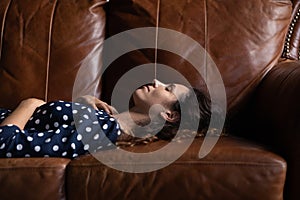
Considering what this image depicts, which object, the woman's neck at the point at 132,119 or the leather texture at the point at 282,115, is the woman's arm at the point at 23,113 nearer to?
the woman's neck at the point at 132,119

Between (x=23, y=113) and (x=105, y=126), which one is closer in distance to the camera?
(x=105, y=126)

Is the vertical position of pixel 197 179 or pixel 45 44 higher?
pixel 45 44

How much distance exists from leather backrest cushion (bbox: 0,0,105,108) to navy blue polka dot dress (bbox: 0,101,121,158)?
0.22 meters

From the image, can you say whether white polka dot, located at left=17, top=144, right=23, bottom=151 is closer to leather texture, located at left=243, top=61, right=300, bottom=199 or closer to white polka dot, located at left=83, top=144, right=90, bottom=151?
white polka dot, located at left=83, top=144, right=90, bottom=151

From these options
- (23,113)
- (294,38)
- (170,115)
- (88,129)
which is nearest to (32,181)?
(88,129)

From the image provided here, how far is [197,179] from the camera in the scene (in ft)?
3.69

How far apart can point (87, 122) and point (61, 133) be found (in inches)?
3.7

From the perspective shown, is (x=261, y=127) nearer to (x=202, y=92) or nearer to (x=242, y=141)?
(x=242, y=141)

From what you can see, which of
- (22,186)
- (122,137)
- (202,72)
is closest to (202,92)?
(202,72)

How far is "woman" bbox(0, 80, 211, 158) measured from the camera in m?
1.26

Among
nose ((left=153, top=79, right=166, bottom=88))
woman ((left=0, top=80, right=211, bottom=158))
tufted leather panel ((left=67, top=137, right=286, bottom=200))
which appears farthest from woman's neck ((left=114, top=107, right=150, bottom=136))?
tufted leather panel ((left=67, top=137, right=286, bottom=200))

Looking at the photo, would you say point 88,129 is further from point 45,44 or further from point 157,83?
point 45,44

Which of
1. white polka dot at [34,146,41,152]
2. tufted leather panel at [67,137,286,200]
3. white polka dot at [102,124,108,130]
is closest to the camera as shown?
tufted leather panel at [67,137,286,200]

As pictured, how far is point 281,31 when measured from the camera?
167 centimetres
